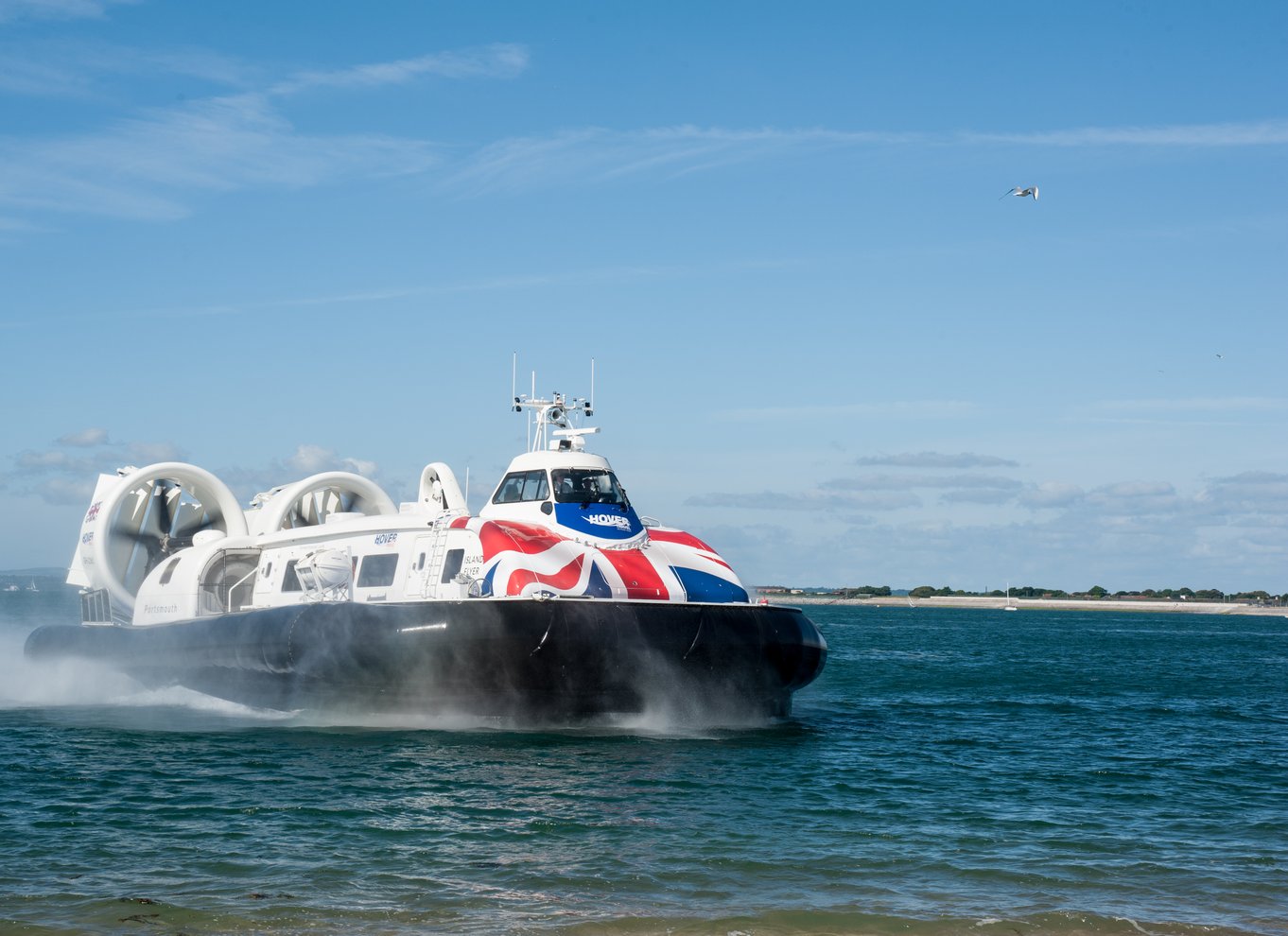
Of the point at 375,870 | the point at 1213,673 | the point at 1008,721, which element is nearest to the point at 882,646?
the point at 1213,673

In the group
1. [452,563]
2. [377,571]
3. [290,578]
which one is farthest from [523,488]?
[290,578]

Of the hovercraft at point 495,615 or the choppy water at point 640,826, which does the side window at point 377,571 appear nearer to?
the hovercraft at point 495,615

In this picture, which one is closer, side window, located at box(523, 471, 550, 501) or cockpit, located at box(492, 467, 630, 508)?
cockpit, located at box(492, 467, 630, 508)

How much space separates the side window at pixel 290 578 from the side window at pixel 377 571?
1977 millimetres

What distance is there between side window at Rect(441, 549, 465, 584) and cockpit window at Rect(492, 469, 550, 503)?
1.14 metres

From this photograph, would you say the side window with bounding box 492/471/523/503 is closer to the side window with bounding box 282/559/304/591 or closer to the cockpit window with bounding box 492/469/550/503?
the cockpit window with bounding box 492/469/550/503

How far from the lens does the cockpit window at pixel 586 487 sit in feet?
52.2

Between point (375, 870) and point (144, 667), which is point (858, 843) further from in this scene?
point (144, 667)

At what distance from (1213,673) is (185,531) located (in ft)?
83.4

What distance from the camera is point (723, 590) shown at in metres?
15.5

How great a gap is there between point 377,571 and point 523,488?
7.80 ft

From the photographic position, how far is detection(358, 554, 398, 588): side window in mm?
16750

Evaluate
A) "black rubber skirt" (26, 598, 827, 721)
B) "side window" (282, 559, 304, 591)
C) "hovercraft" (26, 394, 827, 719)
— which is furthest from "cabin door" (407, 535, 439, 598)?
"side window" (282, 559, 304, 591)

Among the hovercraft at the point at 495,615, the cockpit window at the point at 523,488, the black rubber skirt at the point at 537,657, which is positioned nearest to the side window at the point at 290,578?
the hovercraft at the point at 495,615
